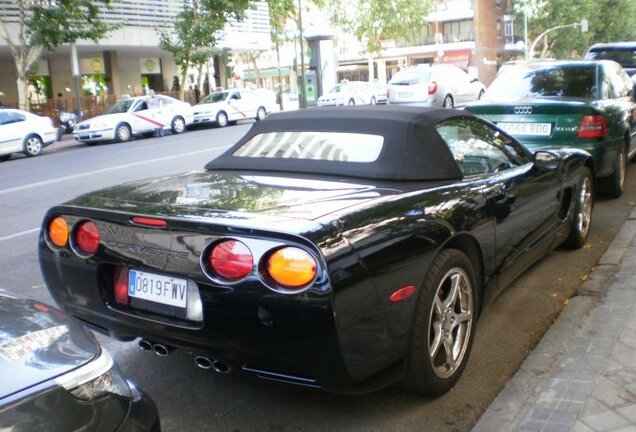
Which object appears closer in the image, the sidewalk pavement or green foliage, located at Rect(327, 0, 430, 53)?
the sidewalk pavement

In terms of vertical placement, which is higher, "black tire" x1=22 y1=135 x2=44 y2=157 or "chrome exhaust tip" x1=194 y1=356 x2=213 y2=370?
"black tire" x1=22 y1=135 x2=44 y2=157

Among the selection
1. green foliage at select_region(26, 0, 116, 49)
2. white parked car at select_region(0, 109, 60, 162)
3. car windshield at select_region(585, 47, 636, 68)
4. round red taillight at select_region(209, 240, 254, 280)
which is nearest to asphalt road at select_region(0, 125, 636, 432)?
round red taillight at select_region(209, 240, 254, 280)

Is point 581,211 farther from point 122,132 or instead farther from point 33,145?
point 122,132

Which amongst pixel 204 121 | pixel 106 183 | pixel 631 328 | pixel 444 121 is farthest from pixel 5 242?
pixel 204 121

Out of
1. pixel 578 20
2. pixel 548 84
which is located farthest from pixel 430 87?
pixel 578 20

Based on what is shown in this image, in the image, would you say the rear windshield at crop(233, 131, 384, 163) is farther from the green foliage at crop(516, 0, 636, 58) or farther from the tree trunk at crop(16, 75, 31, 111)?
the green foliage at crop(516, 0, 636, 58)

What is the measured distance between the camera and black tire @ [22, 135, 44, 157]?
19188 mm

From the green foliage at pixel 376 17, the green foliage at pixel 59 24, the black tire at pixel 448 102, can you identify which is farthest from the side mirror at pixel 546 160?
the green foliage at pixel 376 17

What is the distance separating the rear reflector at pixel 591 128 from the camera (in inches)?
279

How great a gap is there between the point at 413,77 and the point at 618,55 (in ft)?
27.5

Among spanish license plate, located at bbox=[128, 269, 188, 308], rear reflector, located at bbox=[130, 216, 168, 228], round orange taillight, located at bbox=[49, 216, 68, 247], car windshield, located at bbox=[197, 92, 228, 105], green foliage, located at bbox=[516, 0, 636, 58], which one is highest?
green foliage, located at bbox=[516, 0, 636, 58]

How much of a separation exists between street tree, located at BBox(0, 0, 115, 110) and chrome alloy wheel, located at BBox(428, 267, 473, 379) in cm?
2133

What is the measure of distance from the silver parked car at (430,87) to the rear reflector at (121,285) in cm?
1953

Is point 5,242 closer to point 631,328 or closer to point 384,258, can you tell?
point 384,258
